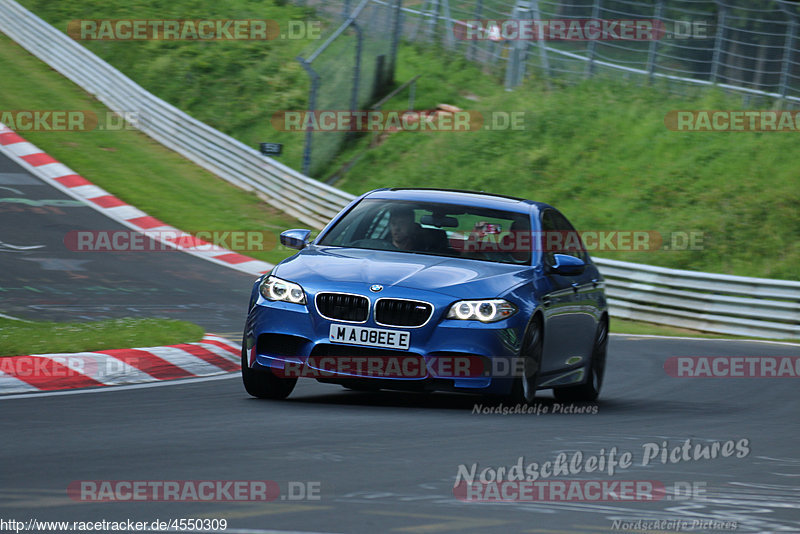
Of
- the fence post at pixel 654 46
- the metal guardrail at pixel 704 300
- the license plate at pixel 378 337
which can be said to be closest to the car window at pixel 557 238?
the license plate at pixel 378 337

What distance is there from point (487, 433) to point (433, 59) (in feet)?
82.0

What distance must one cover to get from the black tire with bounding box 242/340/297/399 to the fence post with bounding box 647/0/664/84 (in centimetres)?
1804

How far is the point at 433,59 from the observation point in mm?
31594

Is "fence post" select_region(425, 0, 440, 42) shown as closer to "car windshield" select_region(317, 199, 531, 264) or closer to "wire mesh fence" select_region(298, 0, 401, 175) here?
"wire mesh fence" select_region(298, 0, 401, 175)

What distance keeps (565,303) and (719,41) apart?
16.4 metres

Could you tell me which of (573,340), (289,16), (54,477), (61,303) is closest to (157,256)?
(61,303)

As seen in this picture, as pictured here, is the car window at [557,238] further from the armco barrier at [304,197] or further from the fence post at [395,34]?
the fence post at [395,34]

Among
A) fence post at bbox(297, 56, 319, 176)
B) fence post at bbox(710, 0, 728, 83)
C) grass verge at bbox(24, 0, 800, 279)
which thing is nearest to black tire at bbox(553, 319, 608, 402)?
grass verge at bbox(24, 0, 800, 279)

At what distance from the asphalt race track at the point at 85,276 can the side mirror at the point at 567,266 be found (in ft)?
15.3

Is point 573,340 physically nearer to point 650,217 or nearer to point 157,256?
point 157,256

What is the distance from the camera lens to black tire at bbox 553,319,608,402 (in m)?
10.1

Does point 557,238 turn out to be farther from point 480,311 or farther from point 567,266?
point 480,311

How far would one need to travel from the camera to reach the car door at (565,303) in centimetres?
904

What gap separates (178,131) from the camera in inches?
1102
